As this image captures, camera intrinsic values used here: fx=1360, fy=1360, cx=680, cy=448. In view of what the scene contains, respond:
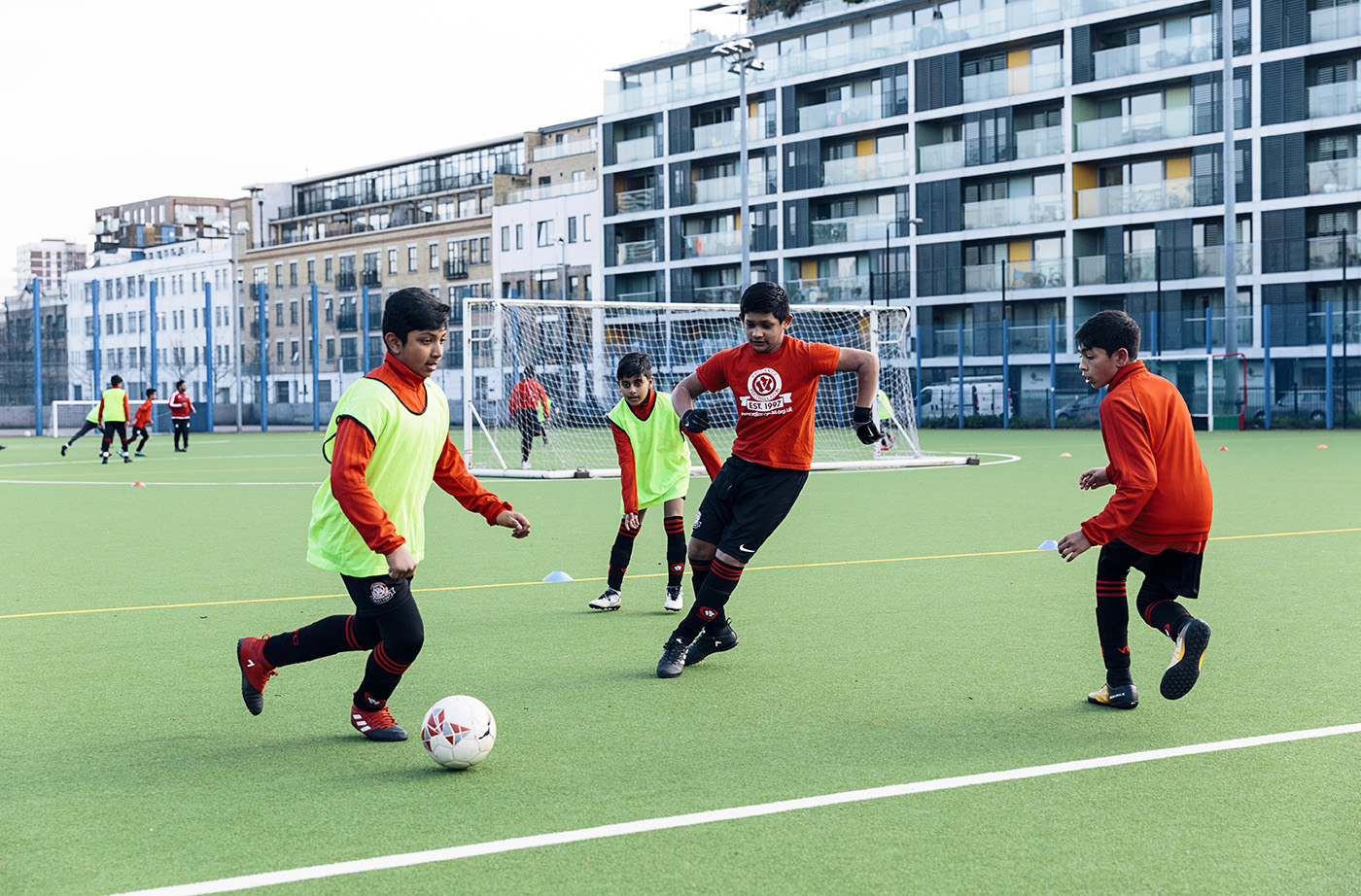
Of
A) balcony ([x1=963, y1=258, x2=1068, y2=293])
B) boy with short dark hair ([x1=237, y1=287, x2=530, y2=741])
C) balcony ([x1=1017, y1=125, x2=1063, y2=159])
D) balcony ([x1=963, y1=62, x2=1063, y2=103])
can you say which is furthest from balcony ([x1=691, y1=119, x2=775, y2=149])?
boy with short dark hair ([x1=237, y1=287, x2=530, y2=741])

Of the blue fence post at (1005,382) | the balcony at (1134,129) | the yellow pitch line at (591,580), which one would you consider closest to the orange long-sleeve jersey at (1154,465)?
the yellow pitch line at (591,580)

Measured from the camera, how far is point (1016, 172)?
4997 centimetres

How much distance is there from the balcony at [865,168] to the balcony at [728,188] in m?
3.04

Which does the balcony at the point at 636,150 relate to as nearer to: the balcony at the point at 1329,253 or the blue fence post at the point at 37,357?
the blue fence post at the point at 37,357

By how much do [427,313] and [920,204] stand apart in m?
49.6

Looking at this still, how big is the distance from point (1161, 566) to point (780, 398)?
5.72 ft

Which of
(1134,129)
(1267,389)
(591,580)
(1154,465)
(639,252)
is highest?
(1134,129)

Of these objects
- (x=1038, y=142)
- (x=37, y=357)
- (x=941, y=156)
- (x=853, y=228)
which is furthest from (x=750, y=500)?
(x=853, y=228)

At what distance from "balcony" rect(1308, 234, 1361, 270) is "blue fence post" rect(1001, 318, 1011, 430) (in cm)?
955

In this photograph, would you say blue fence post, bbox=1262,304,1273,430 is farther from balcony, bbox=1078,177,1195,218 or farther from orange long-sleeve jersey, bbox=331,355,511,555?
orange long-sleeve jersey, bbox=331,355,511,555

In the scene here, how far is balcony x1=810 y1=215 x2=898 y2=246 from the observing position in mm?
53719

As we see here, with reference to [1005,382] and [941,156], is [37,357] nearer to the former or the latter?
[1005,382]

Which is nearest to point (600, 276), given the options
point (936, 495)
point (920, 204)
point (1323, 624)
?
point (920, 204)

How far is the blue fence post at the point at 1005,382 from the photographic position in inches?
1662
